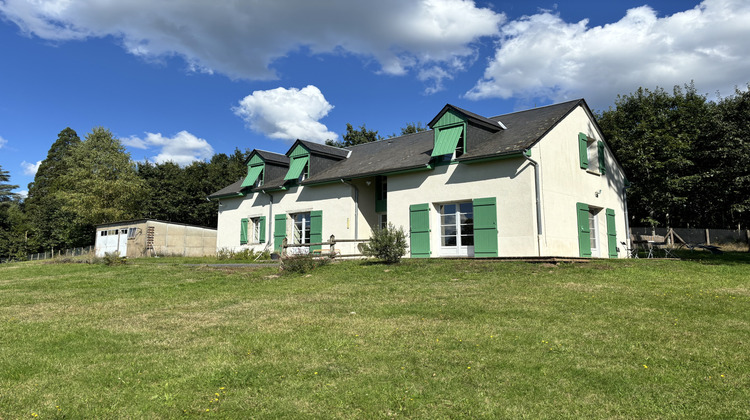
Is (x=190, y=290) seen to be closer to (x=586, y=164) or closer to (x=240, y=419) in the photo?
(x=240, y=419)

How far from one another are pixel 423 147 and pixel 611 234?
7950 mm

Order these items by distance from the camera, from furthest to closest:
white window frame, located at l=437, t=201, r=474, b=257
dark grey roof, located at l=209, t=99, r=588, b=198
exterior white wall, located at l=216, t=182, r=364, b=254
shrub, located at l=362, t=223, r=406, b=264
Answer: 1. exterior white wall, located at l=216, t=182, r=364, b=254
2. white window frame, located at l=437, t=201, r=474, b=257
3. dark grey roof, located at l=209, t=99, r=588, b=198
4. shrub, located at l=362, t=223, r=406, b=264

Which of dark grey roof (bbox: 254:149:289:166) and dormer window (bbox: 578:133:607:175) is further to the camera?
dark grey roof (bbox: 254:149:289:166)

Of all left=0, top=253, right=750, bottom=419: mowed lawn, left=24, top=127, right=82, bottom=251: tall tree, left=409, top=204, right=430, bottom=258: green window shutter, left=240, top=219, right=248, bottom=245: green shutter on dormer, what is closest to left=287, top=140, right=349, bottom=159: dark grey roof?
left=240, top=219, right=248, bottom=245: green shutter on dormer

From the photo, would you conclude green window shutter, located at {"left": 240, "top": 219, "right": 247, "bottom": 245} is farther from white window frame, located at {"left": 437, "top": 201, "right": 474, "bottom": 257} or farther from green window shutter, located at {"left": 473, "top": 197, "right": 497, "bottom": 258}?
green window shutter, located at {"left": 473, "top": 197, "right": 497, "bottom": 258}

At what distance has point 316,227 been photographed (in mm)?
20281

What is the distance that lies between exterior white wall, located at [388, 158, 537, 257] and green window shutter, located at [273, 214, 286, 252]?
19.9 ft

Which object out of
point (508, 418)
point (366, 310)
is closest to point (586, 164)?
point (366, 310)

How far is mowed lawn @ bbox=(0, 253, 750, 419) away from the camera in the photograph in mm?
3842

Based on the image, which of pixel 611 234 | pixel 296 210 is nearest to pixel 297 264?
pixel 296 210

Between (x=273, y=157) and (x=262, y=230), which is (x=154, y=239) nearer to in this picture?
(x=262, y=230)

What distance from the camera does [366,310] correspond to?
765cm

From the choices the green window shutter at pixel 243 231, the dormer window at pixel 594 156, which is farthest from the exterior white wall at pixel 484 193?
the green window shutter at pixel 243 231

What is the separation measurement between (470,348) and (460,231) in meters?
11.2
